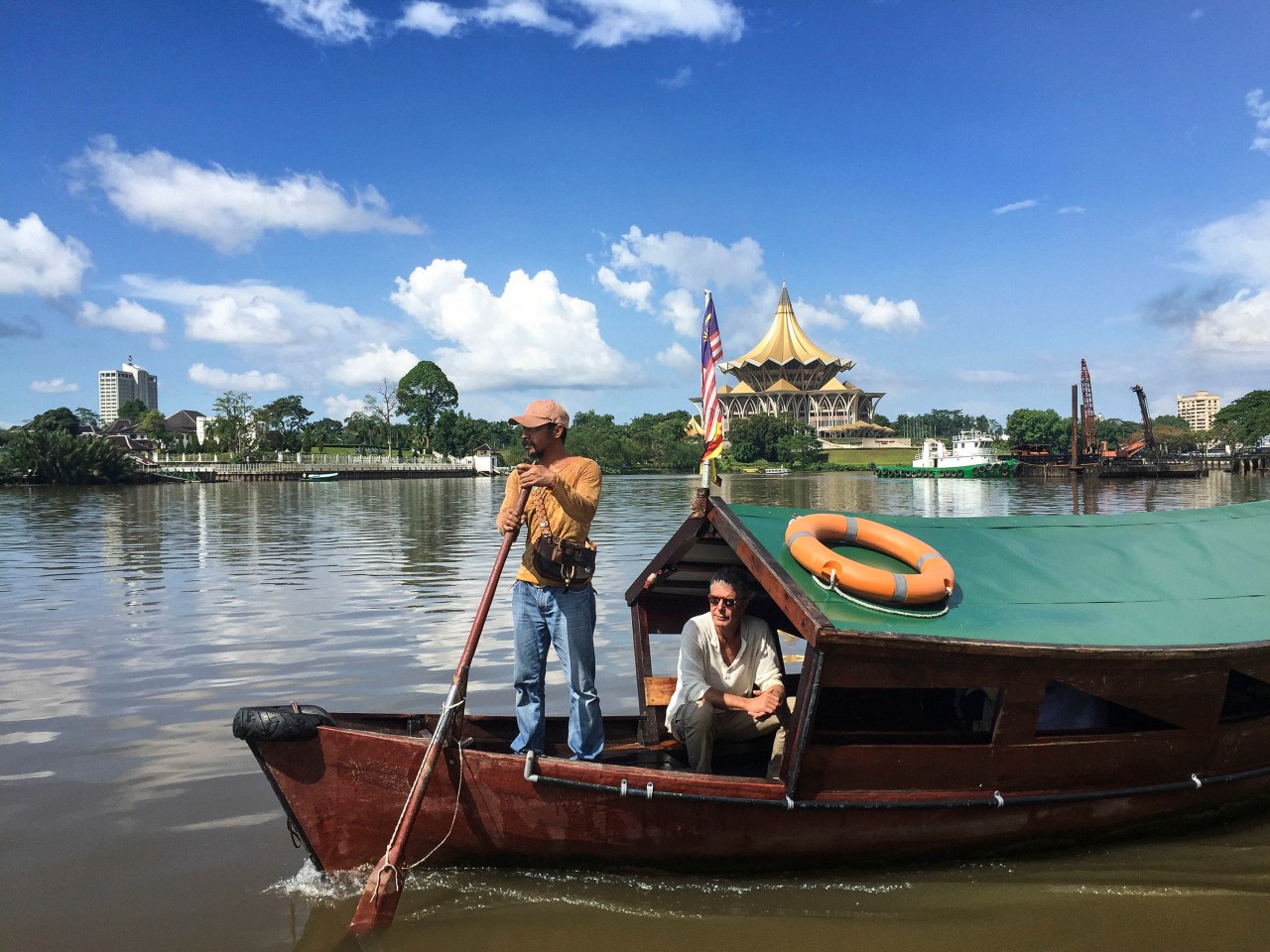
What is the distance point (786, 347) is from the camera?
114 meters

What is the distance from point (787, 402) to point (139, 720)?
362 ft

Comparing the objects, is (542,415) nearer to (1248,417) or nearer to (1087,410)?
(1087,410)

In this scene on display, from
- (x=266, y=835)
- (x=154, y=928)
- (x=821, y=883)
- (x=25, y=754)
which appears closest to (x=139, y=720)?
(x=25, y=754)

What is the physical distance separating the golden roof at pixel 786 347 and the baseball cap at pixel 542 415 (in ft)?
354

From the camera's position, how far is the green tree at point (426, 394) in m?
98.5

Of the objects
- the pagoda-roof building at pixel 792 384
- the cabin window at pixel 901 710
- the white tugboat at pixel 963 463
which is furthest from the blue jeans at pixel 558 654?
the pagoda-roof building at pixel 792 384

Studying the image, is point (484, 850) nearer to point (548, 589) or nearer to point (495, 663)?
point (548, 589)

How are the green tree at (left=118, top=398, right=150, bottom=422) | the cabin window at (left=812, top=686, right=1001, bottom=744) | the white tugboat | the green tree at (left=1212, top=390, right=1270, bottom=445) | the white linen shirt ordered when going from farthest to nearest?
the green tree at (left=118, top=398, right=150, bottom=422) < the green tree at (left=1212, top=390, right=1270, bottom=445) < the white tugboat < the cabin window at (left=812, top=686, right=1001, bottom=744) < the white linen shirt

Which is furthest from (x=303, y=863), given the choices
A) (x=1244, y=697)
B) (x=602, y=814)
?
(x=1244, y=697)

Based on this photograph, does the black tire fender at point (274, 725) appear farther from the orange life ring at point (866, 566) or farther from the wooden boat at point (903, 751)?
the orange life ring at point (866, 566)

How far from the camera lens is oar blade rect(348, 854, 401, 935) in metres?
4.09

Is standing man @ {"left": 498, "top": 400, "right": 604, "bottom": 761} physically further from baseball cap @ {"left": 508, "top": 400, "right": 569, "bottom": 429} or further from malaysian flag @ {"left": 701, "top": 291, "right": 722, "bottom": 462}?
malaysian flag @ {"left": 701, "top": 291, "right": 722, "bottom": 462}

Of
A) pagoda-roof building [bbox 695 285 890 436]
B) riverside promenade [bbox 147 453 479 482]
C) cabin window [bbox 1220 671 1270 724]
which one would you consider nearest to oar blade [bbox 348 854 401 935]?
cabin window [bbox 1220 671 1270 724]

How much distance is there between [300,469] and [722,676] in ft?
227
